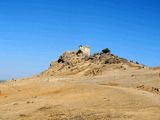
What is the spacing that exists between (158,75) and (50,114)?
29.3 meters

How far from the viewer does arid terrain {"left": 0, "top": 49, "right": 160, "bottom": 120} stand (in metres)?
27.6

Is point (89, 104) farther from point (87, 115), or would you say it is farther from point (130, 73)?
point (130, 73)

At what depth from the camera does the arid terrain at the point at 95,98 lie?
90.5ft

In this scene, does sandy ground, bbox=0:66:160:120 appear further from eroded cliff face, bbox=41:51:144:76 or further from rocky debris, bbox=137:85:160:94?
eroded cliff face, bbox=41:51:144:76

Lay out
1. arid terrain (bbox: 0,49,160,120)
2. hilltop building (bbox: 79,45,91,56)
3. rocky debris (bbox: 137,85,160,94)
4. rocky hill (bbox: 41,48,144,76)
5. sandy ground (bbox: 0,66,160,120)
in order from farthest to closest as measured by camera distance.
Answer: hilltop building (bbox: 79,45,91,56), rocky hill (bbox: 41,48,144,76), rocky debris (bbox: 137,85,160,94), arid terrain (bbox: 0,49,160,120), sandy ground (bbox: 0,66,160,120)

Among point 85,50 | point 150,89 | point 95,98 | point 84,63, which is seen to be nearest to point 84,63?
point 84,63

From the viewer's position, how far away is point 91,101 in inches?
1427

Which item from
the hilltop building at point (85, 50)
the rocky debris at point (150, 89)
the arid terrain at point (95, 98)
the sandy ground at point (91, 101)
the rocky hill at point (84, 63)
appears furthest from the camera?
the hilltop building at point (85, 50)

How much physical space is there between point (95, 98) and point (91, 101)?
2010 mm

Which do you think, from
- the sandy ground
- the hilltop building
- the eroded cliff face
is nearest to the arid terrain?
the sandy ground

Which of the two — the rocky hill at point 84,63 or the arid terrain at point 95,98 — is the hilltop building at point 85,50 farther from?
the arid terrain at point 95,98

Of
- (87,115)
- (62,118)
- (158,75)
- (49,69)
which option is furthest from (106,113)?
(49,69)

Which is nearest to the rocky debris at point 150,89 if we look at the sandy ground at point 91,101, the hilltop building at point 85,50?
the sandy ground at point 91,101

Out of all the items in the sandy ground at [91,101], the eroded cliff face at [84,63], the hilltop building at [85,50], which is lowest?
the sandy ground at [91,101]
